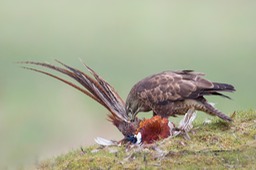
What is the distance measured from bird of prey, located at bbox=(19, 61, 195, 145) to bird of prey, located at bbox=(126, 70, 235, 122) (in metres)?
0.22

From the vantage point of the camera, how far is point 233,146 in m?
12.8

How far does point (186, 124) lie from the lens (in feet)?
43.7

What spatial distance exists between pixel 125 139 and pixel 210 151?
4.13 feet

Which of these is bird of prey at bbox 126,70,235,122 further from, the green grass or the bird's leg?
the green grass

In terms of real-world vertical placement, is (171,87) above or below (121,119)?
above

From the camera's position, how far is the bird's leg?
43.3ft

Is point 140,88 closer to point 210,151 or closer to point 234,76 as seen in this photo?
point 210,151

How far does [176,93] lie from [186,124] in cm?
52

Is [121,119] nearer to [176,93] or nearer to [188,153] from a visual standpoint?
[176,93]

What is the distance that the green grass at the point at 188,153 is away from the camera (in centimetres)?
1237

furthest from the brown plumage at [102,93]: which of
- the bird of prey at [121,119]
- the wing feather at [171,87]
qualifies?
the wing feather at [171,87]

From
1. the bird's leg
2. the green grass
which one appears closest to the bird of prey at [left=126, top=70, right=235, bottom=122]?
the bird's leg

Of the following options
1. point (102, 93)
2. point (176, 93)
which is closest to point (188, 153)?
point (176, 93)

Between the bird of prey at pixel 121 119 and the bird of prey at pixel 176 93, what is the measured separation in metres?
0.22
